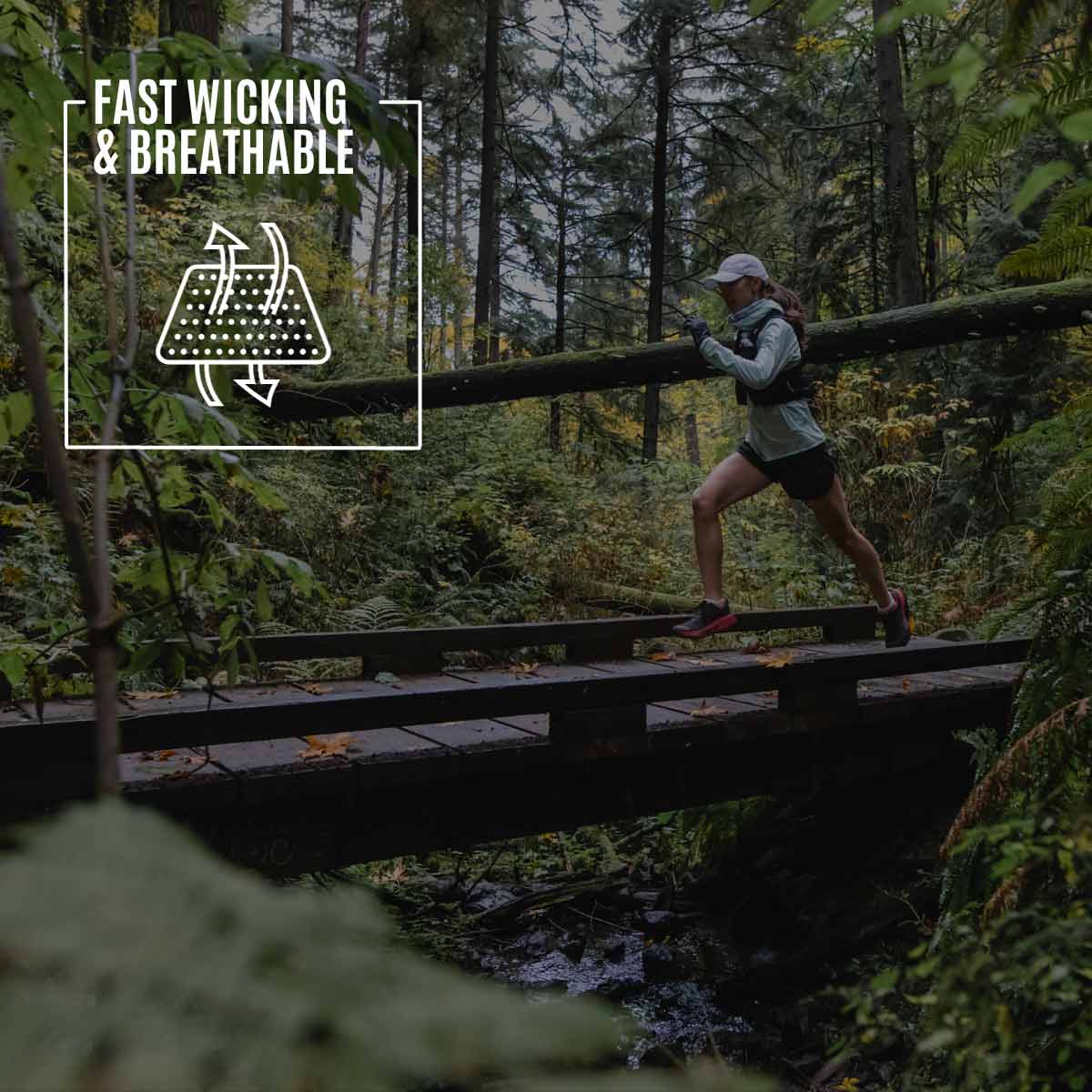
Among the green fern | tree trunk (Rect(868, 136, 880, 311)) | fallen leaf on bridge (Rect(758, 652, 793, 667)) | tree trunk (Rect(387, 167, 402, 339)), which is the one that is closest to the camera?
fallen leaf on bridge (Rect(758, 652, 793, 667))

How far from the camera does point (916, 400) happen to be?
44.8 ft

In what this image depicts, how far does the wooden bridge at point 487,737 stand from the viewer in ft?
13.9

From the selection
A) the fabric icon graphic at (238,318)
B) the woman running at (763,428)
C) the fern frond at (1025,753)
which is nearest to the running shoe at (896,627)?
the woman running at (763,428)

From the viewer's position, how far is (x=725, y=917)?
7383mm

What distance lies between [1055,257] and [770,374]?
2.37 meters

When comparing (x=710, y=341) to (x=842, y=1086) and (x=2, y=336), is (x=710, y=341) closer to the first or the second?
(x=842, y=1086)

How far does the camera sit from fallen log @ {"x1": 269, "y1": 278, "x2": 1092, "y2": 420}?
736 centimetres

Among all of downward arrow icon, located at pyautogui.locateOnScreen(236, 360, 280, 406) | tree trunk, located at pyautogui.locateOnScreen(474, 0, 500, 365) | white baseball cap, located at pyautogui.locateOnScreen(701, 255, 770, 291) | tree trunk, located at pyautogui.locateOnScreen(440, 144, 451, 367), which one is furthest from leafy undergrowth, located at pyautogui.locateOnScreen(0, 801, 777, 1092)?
tree trunk, located at pyautogui.locateOnScreen(474, 0, 500, 365)

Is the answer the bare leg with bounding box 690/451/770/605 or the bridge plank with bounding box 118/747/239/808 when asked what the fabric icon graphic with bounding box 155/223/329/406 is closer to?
the bare leg with bounding box 690/451/770/605

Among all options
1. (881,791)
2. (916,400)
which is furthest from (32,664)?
(916,400)

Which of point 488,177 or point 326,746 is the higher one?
point 488,177

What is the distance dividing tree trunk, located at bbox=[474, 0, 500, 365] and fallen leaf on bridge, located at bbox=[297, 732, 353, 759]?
14.2 meters

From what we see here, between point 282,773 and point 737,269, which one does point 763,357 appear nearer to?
point 737,269

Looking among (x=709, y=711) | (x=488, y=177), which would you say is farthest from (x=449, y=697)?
(x=488, y=177)
